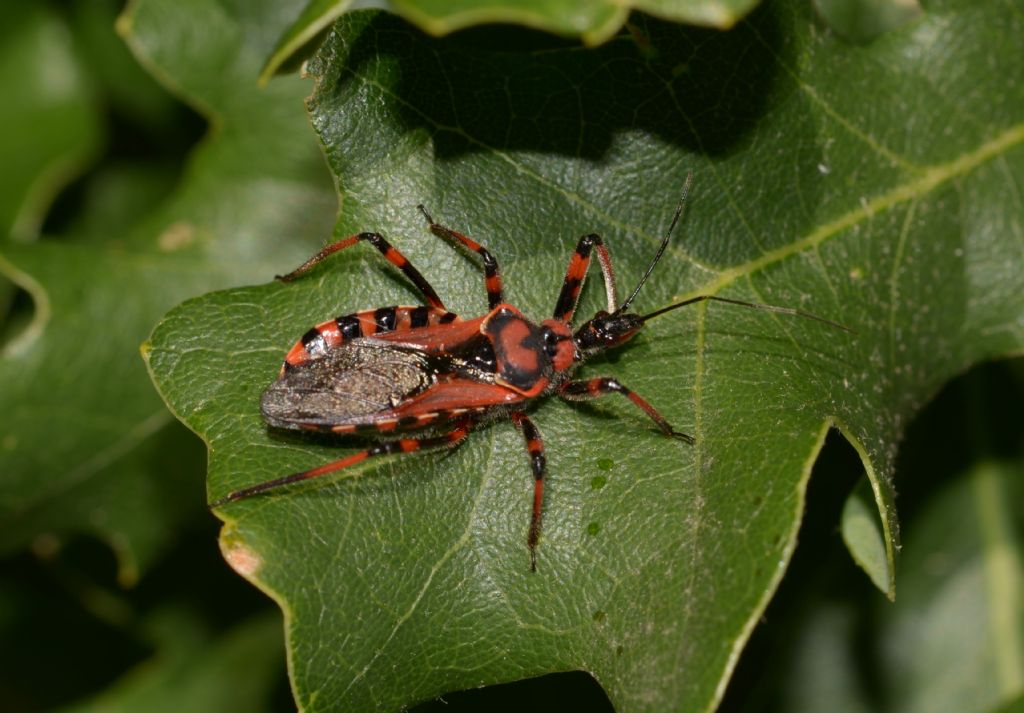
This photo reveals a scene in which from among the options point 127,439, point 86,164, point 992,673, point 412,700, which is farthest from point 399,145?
point 992,673

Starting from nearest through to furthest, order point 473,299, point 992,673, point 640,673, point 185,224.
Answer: point 640,673
point 473,299
point 992,673
point 185,224

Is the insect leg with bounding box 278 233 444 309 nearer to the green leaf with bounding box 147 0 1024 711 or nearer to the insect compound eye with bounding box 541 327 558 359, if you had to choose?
the green leaf with bounding box 147 0 1024 711

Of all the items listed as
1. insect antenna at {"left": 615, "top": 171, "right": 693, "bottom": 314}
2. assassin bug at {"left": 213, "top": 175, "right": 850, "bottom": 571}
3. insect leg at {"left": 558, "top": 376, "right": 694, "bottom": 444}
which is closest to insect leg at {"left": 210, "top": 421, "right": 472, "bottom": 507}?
assassin bug at {"left": 213, "top": 175, "right": 850, "bottom": 571}

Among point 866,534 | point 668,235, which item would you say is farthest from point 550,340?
point 866,534

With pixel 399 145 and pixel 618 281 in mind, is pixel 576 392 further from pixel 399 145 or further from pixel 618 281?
pixel 399 145

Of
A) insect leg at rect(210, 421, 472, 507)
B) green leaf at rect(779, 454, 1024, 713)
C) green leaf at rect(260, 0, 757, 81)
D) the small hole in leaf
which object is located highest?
the small hole in leaf
